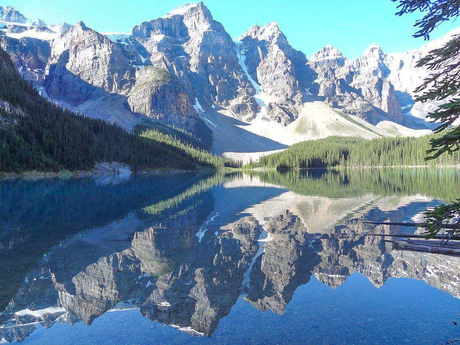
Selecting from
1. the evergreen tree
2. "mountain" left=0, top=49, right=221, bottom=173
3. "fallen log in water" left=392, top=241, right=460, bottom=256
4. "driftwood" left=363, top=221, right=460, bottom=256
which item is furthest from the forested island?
the evergreen tree

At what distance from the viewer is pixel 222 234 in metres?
17.8

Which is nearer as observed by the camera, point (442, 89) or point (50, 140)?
point (442, 89)

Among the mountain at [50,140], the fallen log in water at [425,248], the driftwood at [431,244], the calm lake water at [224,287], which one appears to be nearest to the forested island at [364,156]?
the mountain at [50,140]

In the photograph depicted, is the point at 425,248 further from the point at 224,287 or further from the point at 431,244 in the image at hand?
the point at 224,287

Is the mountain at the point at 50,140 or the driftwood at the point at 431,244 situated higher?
the mountain at the point at 50,140

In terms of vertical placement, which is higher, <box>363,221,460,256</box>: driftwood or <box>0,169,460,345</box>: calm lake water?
<box>363,221,460,256</box>: driftwood

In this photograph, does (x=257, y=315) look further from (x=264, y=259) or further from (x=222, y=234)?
(x=222, y=234)

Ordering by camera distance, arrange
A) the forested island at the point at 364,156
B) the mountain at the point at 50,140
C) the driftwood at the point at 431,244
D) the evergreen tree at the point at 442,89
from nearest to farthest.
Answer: the evergreen tree at the point at 442,89
the driftwood at the point at 431,244
the mountain at the point at 50,140
the forested island at the point at 364,156

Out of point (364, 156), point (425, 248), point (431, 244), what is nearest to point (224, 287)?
point (425, 248)

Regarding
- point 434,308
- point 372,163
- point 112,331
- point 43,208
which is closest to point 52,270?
point 112,331

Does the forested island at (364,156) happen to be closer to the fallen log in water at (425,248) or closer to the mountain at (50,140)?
the mountain at (50,140)

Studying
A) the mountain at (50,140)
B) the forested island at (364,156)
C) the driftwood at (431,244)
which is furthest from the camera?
the forested island at (364,156)

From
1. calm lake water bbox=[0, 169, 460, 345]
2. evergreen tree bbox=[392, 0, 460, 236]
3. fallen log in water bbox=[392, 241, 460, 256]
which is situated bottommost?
calm lake water bbox=[0, 169, 460, 345]

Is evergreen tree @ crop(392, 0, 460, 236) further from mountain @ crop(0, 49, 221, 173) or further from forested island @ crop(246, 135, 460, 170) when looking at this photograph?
forested island @ crop(246, 135, 460, 170)
